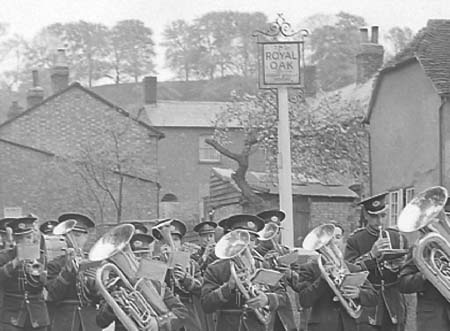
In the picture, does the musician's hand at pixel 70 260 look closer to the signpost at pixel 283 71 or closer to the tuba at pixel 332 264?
the tuba at pixel 332 264

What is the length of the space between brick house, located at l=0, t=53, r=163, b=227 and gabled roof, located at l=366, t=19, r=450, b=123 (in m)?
13.4

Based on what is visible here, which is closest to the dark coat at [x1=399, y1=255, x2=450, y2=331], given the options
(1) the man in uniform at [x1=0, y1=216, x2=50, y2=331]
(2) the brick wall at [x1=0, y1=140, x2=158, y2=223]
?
(1) the man in uniform at [x1=0, y1=216, x2=50, y2=331]

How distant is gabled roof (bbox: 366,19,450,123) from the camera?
20.1 m

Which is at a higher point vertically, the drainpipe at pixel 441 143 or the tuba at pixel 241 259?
the drainpipe at pixel 441 143

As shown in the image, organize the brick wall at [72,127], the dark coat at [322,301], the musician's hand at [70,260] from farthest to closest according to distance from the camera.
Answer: the brick wall at [72,127] < the musician's hand at [70,260] < the dark coat at [322,301]

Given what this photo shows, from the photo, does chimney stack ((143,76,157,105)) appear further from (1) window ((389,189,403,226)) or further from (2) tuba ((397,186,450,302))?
(2) tuba ((397,186,450,302))

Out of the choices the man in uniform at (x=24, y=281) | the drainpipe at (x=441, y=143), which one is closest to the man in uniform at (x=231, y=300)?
the man in uniform at (x=24, y=281)

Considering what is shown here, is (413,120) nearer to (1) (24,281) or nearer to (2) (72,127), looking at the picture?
(1) (24,281)

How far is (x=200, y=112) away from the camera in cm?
4419

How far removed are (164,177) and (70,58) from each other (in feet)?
63.4

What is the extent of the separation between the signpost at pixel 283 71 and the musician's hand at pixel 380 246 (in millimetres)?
5796

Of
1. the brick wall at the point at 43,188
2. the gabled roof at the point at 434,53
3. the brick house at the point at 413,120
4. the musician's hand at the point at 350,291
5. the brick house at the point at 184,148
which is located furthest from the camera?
the brick house at the point at 184,148

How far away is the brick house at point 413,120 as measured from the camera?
20297mm

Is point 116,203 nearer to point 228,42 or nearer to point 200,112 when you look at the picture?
point 200,112
